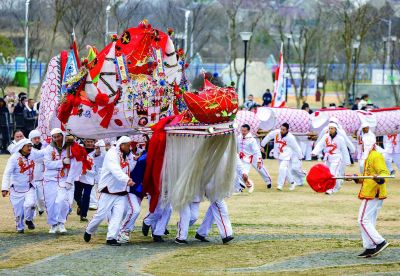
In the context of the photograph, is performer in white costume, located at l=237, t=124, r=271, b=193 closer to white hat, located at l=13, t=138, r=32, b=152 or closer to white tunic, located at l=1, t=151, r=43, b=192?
white tunic, located at l=1, t=151, r=43, b=192

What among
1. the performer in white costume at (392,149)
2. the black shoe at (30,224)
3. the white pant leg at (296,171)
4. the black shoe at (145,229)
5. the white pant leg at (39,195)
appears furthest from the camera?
the performer in white costume at (392,149)

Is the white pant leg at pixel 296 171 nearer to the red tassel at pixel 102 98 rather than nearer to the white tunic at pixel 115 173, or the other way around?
the red tassel at pixel 102 98

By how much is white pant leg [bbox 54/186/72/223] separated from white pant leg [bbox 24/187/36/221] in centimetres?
42

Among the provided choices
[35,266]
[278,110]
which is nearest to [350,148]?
[278,110]

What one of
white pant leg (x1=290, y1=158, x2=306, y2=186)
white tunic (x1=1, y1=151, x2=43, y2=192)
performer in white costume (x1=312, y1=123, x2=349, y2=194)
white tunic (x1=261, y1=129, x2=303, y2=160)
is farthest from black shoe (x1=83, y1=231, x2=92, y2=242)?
white pant leg (x1=290, y1=158, x2=306, y2=186)

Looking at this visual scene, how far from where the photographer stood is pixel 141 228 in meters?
17.1

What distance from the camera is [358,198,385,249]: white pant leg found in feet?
44.7

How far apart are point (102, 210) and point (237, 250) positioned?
6.76 ft

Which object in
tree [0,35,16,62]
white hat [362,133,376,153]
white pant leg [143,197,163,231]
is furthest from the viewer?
tree [0,35,16,62]

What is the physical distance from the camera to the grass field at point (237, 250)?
42.0ft

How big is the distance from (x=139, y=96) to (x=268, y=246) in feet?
10.2

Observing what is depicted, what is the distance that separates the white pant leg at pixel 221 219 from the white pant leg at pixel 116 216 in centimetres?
131

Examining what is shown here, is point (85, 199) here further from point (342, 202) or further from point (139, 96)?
point (342, 202)

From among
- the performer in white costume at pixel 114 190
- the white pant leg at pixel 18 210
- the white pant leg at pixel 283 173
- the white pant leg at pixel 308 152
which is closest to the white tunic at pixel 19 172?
the white pant leg at pixel 18 210
